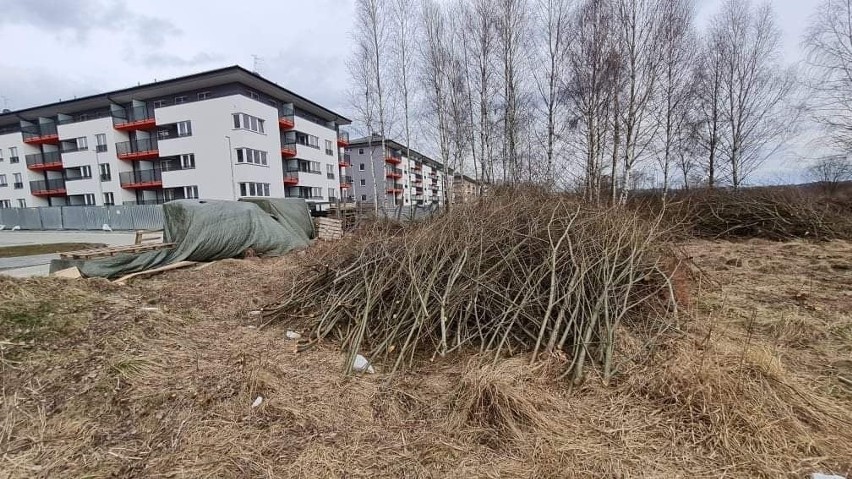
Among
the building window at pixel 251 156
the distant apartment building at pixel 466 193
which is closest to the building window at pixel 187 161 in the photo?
A: the building window at pixel 251 156

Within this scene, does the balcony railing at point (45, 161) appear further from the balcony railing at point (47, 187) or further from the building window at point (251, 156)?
the building window at point (251, 156)

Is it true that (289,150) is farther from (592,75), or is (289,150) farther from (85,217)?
A: (592,75)

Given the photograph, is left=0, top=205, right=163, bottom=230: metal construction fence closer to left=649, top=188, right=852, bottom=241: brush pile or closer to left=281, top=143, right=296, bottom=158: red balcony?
left=281, top=143, right=296, bottom=158: red balcony

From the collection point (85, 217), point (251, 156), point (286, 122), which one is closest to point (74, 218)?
point (85, 217)

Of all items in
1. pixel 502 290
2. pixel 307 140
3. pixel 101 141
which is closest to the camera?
pixel 502 290

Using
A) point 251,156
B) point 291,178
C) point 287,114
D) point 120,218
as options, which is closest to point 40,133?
point 120,218

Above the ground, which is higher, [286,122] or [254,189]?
[286,122]

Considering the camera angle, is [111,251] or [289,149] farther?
[289,149]

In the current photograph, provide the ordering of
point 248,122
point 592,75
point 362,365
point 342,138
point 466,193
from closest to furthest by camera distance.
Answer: point 362,365 < point 466,193 < point 592,75 < point 248,122 < point 342,138

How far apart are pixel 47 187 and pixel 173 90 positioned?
69.7 feet

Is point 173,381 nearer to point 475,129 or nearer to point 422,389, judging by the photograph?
point 422,389

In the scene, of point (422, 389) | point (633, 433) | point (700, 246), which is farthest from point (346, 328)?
point (700, 246)

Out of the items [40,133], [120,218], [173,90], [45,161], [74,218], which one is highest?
[173,90]

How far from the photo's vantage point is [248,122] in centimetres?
2688
